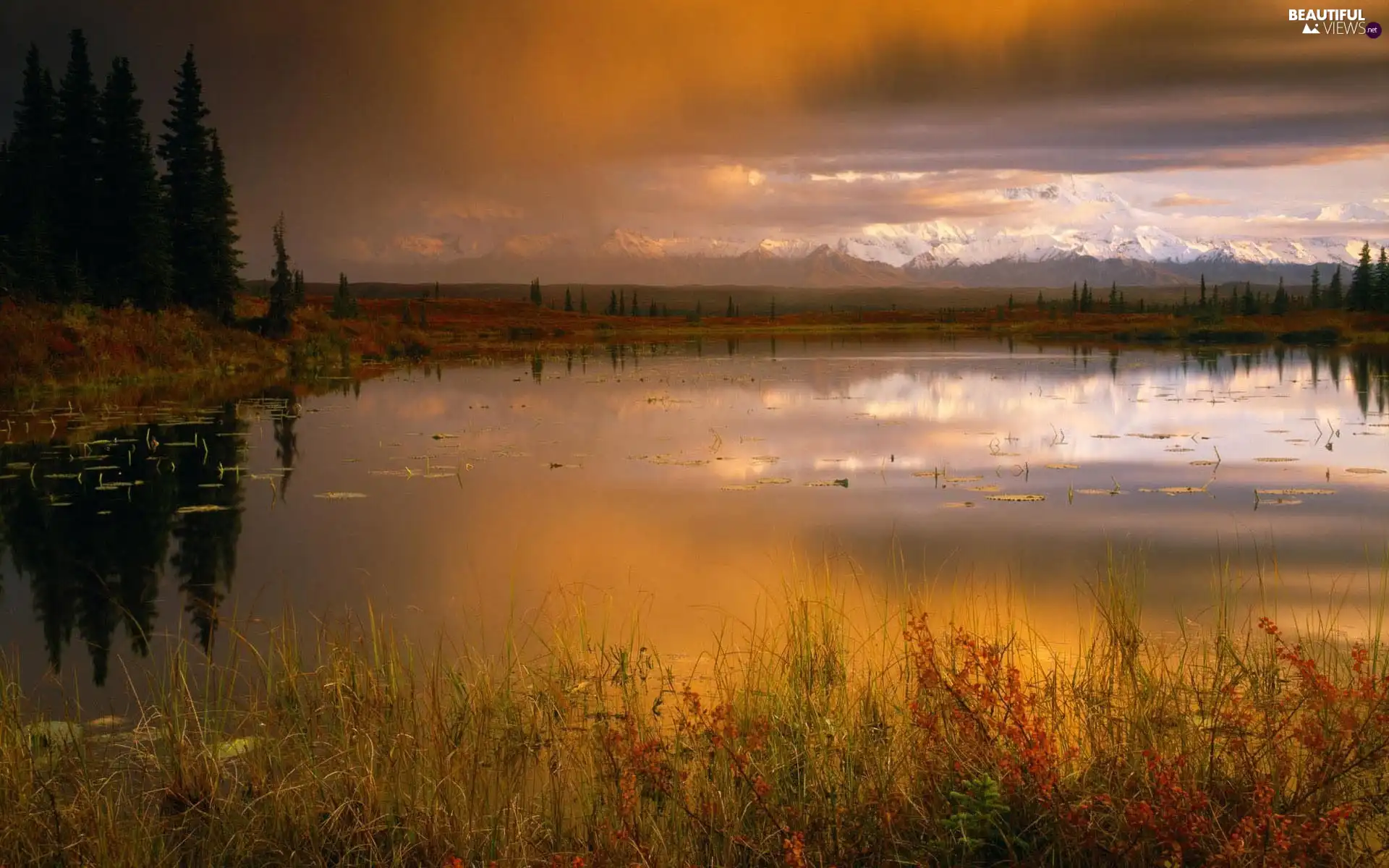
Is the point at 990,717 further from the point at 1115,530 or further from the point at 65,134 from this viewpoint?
the point at 65,134

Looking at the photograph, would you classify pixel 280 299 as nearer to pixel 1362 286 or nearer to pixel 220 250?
pixel 220 250

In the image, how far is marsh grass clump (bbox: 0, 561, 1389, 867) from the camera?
5668 mm

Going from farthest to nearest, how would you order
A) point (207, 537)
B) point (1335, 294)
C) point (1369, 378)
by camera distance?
point (1335, 294) → point (1369, 378) → point (207, 537)

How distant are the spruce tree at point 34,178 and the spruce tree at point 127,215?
7.29 ft

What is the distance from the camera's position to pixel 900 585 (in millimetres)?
11312

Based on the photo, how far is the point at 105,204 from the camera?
5012 centimetres

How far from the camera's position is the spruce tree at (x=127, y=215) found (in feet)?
158

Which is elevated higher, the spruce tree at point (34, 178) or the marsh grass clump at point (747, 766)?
the spruce tree at point (34, 178)

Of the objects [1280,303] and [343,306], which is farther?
[1280,303]

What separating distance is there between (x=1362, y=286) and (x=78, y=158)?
99.3m

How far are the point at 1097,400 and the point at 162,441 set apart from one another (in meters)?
26.0

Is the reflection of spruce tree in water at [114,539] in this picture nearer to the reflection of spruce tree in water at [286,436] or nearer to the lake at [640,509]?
the lake at [640,509]

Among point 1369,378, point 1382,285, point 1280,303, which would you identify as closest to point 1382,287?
point 1382,285

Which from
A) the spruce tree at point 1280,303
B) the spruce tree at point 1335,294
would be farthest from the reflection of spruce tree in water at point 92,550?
the spruce tree at point 1335,294
